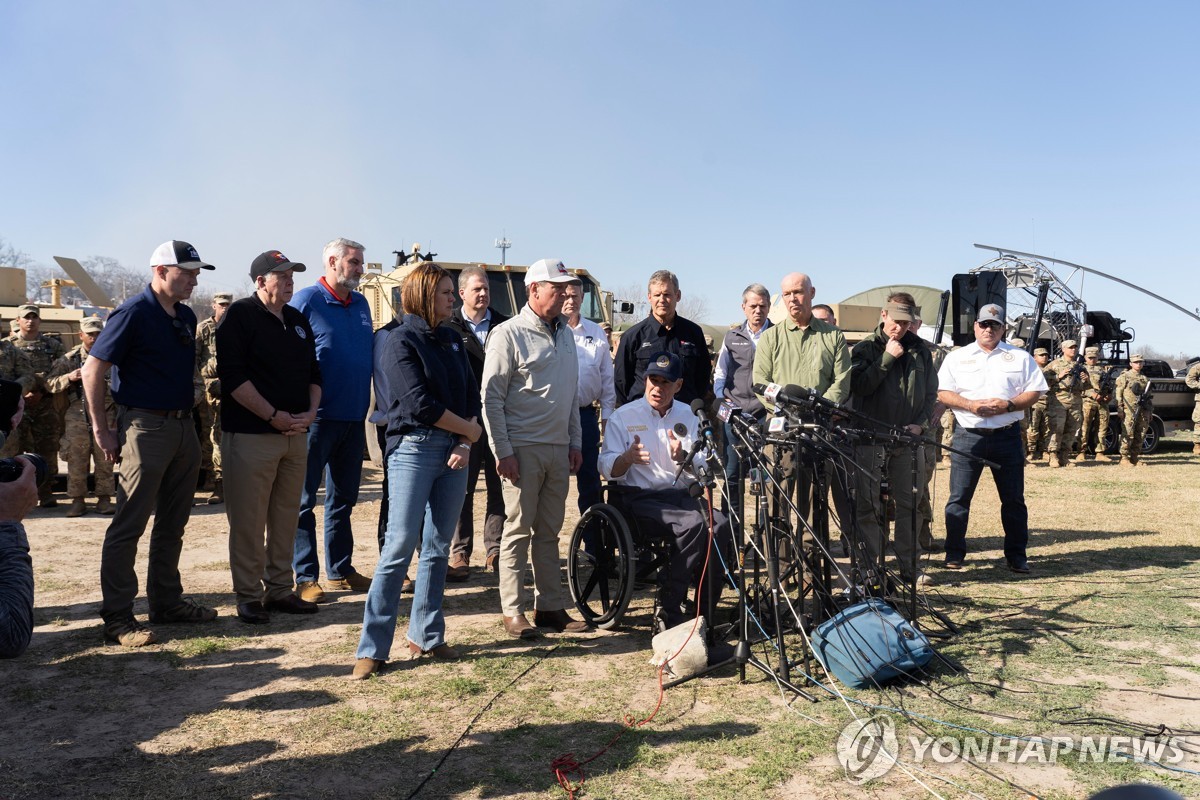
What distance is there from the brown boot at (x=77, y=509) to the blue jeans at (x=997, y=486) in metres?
7.91

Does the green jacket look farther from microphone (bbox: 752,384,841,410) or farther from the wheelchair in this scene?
the wheelchair

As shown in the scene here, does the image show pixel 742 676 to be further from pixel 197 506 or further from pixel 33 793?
pixel 197 506

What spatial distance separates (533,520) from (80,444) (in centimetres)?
611

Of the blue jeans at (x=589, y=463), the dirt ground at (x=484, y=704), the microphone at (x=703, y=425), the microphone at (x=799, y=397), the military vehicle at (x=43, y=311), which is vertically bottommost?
the dirt ground at (x=484, y=704)

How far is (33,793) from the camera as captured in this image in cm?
314

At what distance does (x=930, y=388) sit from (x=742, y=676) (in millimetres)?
3132

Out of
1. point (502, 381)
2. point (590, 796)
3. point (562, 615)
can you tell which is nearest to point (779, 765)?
point (590, 796)

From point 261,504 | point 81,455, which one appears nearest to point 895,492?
point 261,504

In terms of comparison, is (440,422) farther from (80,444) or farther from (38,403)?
(38,403)

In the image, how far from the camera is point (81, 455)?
8828 mm

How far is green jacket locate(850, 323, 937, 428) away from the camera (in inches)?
248

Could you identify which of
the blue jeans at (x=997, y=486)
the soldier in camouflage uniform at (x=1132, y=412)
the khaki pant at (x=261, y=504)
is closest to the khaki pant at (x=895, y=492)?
the blue jeans at (x=997, y=486)

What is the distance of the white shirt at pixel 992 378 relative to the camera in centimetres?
674

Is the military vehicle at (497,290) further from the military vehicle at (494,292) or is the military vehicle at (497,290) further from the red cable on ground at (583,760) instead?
the red cable on ground at (583,760)
